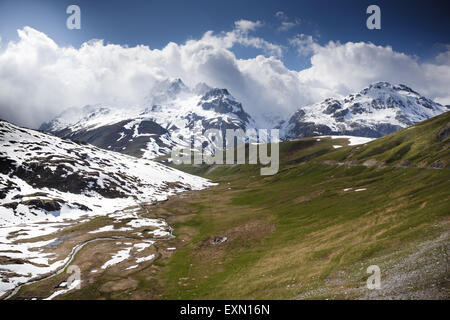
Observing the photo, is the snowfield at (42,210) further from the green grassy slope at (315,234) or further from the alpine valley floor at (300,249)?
the green grassy slope at (315,234)

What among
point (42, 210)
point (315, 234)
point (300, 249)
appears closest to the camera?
point (300, 249)

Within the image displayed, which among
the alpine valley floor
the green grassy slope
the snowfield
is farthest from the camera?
the snowfield

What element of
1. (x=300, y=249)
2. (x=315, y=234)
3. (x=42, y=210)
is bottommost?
(x=42, y=210)

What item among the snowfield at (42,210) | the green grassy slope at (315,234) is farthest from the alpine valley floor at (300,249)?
the snowfield at (42,210)

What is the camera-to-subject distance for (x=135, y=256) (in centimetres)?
8412

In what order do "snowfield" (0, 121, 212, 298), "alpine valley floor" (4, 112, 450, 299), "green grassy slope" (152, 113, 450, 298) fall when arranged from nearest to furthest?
1. "alpine valley floor" (4, 112, 450, 299)
2. "green grassy slope" (152, 113, 450, 298)
3. "snowfield" (0, 121, 212, 298)

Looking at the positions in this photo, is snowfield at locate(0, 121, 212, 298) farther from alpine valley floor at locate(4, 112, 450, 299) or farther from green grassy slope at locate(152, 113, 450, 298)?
green grassy slope at locate(152, 113, 450, 298)

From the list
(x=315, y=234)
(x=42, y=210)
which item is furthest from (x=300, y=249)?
(x=42, y=210)

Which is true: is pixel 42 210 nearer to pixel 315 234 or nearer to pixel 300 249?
pixel 300 249

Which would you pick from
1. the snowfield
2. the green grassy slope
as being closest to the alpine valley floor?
the green grassy slope
